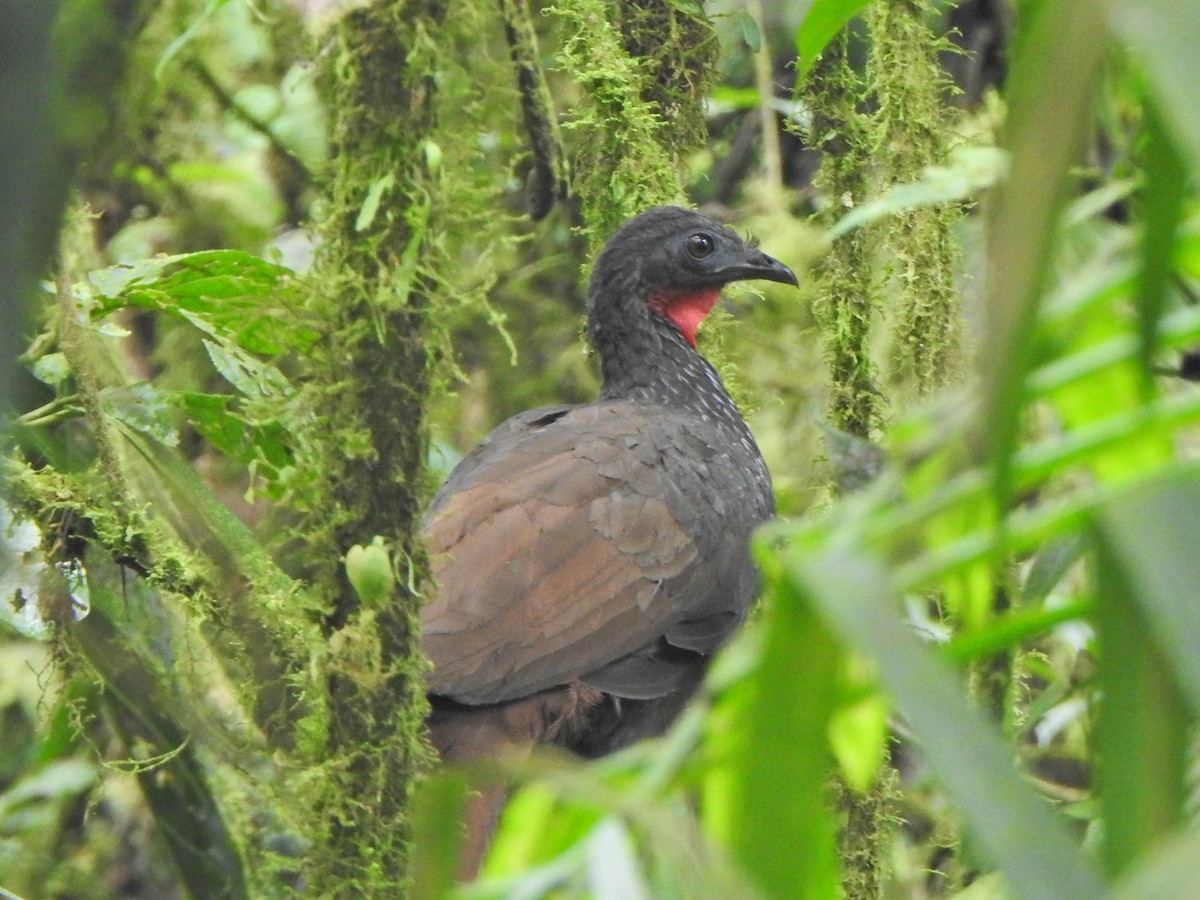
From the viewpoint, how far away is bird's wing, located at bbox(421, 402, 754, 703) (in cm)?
334

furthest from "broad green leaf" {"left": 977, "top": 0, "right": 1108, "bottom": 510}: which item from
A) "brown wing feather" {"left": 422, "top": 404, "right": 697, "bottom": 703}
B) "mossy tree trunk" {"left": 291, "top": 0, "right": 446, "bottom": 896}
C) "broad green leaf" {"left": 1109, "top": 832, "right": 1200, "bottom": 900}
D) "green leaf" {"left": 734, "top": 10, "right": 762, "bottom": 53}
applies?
"green leaf" {"left": 734, "top": 10, "right": 762, "bottom": 53}

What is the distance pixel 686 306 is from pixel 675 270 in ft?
0.59

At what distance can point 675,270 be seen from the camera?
4.25 meters

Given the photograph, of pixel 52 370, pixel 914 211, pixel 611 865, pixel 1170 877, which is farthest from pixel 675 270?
pixel 1170 877

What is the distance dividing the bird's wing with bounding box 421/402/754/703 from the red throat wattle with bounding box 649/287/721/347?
574mm

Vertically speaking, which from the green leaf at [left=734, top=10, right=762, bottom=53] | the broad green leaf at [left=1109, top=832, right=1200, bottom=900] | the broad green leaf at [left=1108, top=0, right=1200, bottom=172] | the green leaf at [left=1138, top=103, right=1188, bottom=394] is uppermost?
the green leaf at [left=734, top=10, right=762, bottom=53]

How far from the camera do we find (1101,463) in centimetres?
116

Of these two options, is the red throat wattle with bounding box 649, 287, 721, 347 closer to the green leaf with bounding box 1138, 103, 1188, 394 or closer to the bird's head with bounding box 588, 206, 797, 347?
the bird's head with bounding box 588, 206, 797, 347

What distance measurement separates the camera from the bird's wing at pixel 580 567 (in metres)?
3.34

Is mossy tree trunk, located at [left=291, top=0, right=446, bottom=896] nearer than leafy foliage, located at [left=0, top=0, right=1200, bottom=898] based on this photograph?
No

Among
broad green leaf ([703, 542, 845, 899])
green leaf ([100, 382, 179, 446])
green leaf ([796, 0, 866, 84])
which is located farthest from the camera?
green leaf ([100, 382, 179, 446])

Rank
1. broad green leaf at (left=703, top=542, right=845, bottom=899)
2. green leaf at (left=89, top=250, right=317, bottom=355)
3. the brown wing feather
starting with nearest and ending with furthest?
broad green leaf at (left=703, top=542, right=845, bottom=899) < green leaf at (left=89, top=250, right=317, bottom=355) < the brown wing feather

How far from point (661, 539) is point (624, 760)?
100 inches

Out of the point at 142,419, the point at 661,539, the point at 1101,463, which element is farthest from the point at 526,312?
the point at 1101,463
